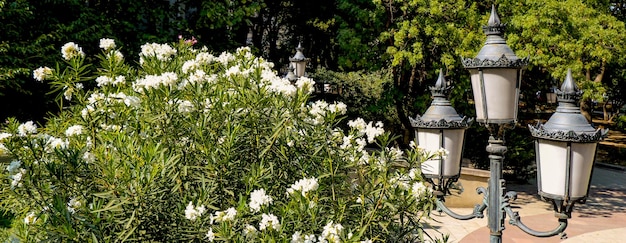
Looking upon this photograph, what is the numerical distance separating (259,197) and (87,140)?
133cm

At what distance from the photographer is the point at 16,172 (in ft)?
8.71

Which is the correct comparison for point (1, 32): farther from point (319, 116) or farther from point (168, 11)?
point (319, 116)

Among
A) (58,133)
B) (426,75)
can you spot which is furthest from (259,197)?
(426,75)

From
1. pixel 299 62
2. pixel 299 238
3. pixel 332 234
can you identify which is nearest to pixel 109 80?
pixel 299 238

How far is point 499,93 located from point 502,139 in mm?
473

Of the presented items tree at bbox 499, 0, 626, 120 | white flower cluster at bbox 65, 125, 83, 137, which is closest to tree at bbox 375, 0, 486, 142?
tree at bbox 499, 0, 626, 120

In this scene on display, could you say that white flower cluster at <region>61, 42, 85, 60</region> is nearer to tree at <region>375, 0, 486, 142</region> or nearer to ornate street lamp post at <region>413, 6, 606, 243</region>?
ornate street lamp post at <region>413, 6, 606, 243</region>

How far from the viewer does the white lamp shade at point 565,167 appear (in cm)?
309

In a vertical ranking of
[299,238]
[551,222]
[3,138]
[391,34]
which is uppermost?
[391,34]

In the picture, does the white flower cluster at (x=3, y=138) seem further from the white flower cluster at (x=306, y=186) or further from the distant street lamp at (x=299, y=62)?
the distant street lamp at (x=299, y=62)

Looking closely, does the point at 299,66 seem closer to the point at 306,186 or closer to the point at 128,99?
the point at 128,99

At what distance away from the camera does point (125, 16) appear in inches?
533

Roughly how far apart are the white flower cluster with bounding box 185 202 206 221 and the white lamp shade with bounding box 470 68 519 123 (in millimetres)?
2202

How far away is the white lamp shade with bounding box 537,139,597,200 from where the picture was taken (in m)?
3.09
